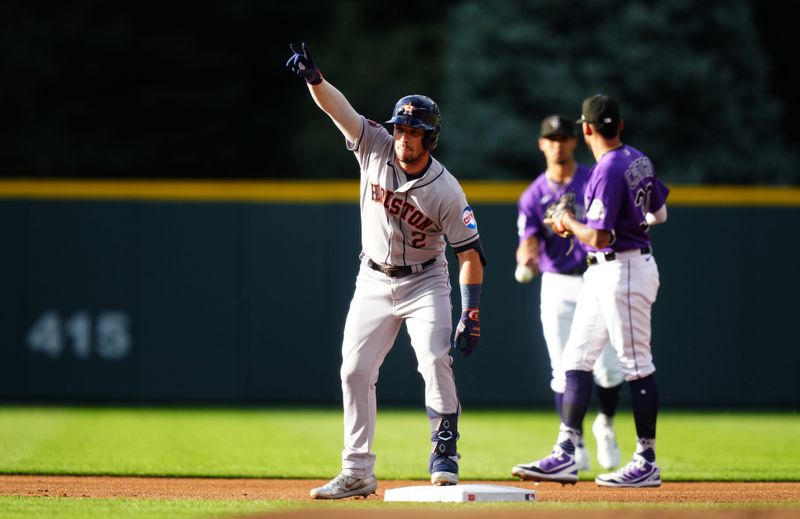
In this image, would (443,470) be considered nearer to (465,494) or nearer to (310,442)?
(465,494)

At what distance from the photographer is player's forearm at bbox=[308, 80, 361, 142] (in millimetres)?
6816

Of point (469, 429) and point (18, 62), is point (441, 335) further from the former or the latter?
point (18, 62)

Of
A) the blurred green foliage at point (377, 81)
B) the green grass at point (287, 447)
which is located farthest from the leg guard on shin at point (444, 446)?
the blurred green foliage at point (377, 81)

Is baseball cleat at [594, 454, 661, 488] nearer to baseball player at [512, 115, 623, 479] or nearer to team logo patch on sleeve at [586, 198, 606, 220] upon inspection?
baseball player at [512, 115, 623, 479]

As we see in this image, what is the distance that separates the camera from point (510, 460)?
928cm

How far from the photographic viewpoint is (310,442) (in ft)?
34.7

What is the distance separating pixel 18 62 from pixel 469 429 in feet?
70.6

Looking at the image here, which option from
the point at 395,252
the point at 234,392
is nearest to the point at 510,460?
the point at 395,252

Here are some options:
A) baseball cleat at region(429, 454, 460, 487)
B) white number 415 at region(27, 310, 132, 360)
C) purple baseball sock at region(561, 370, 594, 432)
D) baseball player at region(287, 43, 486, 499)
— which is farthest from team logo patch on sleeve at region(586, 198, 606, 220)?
white number 415 at region(27, 310, 132, 360)

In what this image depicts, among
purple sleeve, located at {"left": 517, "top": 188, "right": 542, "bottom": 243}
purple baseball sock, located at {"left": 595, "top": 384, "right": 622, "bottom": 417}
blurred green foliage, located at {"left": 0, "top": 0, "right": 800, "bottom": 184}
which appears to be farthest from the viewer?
blurred green foliage, located at {"left": 0, "top": 0, "right": 800, "bottom": 184}

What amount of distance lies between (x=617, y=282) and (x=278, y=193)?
22.7ft

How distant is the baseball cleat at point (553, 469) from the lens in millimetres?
7410

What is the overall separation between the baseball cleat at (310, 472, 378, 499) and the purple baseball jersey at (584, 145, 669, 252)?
1.82m

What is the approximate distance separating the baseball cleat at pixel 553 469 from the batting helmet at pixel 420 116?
181 centimetres
